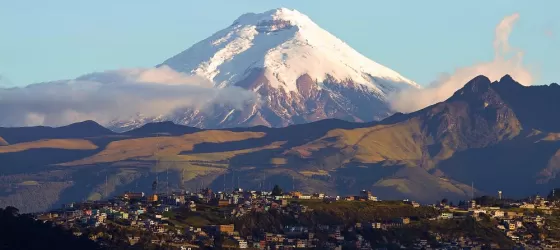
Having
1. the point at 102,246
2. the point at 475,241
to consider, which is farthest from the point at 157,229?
the point at 475,241

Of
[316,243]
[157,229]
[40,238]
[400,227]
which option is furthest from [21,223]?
[400,227]

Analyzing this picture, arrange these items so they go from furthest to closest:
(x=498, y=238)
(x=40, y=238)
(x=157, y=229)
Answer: (x=498, y=238) < (x=157, y=229) < (x=40, y=238)

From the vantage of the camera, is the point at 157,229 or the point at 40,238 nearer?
the point at 40,238

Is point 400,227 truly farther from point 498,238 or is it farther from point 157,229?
point 157,229

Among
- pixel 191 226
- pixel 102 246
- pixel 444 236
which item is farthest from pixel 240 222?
pixel 102 246

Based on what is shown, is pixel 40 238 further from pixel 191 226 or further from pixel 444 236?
pixel 444 236

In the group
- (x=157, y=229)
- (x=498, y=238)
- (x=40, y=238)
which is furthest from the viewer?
(x=498, y=238)

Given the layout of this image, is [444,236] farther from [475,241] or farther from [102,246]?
[102,246]

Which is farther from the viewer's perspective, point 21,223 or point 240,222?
point 240,222
